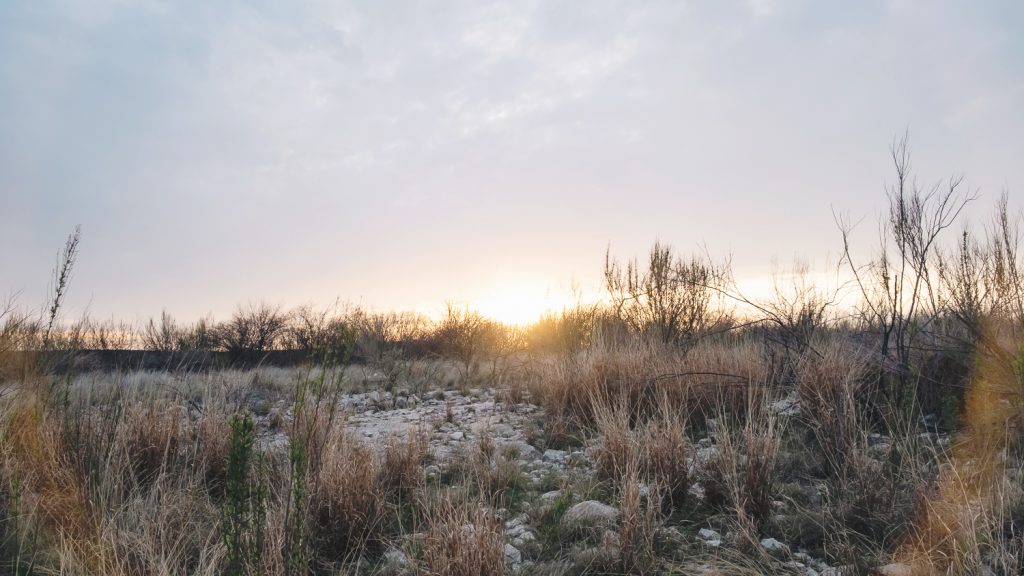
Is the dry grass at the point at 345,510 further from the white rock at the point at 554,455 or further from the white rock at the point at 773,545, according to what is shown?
the white rock at the point at 773,545

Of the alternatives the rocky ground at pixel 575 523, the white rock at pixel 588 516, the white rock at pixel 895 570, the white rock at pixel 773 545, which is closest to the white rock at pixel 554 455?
the rocky ground at pixel 575 523

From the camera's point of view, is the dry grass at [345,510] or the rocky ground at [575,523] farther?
the dry grass at [345,510]

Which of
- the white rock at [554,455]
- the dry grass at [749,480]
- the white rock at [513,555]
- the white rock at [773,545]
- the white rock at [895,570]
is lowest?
the white rock at [513,555]

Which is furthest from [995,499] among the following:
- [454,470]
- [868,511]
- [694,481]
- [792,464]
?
[454,470]

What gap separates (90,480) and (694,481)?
3.40m

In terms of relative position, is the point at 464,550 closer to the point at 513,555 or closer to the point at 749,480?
the point at 513,555

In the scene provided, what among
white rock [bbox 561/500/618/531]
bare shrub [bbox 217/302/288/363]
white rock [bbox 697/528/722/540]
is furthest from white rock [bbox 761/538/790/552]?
bare shrub [bbox 217/302/288/363]

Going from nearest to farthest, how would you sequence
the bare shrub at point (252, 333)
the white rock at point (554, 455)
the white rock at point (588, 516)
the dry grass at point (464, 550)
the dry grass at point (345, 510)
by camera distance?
the dry grass at point (464, 550)
the dry grass at point (345, 510)
the white rock at point (588, 516)
the white rock at point (554, 455)
the bare shrub at point (252, 333)

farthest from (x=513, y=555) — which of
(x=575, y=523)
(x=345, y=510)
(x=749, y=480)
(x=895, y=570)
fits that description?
(x=895, y=570)

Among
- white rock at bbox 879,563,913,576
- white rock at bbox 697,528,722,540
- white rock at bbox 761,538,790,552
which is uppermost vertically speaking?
white rock at bbox 879,563,913,576

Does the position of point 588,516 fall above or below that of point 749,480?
below

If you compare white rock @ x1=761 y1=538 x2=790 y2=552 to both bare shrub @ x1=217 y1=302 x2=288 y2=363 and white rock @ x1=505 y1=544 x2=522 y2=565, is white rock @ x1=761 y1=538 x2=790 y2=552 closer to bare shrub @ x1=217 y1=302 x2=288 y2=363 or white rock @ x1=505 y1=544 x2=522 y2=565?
white rock @ x1=505 y1=544 x2=522 y2=565

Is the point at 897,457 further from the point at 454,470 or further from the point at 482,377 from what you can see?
the point at 482,377

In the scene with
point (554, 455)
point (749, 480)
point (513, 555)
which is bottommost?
point (513, 555)
